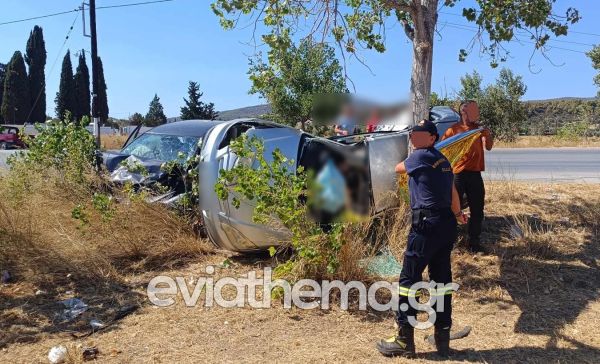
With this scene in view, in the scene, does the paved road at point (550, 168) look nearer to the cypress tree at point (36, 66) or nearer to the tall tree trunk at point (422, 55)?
the tall tree trunk at point (422, 55)

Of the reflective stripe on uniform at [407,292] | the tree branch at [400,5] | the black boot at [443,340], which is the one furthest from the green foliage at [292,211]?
the tree branch at [400,5]

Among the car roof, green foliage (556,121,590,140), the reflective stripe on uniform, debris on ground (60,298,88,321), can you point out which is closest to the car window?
the car roof

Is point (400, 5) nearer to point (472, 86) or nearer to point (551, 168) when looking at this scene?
point (551, 168)

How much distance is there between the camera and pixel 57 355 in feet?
11.6

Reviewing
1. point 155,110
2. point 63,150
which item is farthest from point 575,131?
point 155,110

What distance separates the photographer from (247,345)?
12.5 ft

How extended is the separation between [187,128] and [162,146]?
506 mm

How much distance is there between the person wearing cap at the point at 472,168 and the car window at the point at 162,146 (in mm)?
→ 3315

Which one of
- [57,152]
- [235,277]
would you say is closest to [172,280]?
[235,277]

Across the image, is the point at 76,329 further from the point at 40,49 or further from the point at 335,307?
the point at 40,49

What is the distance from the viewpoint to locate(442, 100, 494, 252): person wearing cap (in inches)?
219

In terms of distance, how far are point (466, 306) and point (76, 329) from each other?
10.8ft

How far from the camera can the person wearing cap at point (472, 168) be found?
18.2 feet

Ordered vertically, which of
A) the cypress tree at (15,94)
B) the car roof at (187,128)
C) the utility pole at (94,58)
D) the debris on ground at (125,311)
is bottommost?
the debris on ground at (125,311)
